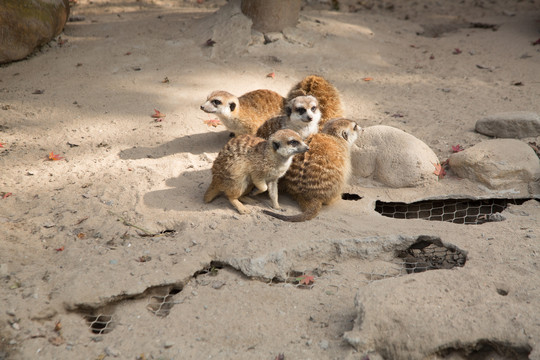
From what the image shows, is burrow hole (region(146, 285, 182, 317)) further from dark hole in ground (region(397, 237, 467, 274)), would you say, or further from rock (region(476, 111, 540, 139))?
rock (region(476, 111, 540, 139))

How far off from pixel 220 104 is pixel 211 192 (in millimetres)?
997

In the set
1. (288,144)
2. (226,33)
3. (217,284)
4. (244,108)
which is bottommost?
(217,284)

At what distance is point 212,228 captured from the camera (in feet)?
12.2

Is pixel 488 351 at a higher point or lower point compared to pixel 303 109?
lower

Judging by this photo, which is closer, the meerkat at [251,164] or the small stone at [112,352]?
the small stone at [112,352]

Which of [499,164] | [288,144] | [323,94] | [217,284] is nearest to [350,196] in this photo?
[288,144]

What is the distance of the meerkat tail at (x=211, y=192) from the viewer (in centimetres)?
397

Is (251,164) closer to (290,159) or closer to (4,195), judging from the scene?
(290,159)

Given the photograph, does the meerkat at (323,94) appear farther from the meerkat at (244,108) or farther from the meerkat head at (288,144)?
the meerkat head at (288,144)

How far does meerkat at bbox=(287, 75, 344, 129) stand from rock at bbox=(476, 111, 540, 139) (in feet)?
4.86

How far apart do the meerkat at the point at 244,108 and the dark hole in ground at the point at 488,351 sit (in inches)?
111

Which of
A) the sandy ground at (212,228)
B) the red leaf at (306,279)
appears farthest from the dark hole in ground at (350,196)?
the red leaf at (306,279)

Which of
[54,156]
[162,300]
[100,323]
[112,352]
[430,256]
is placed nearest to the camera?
[112,352]

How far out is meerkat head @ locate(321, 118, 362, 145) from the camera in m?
4.34
